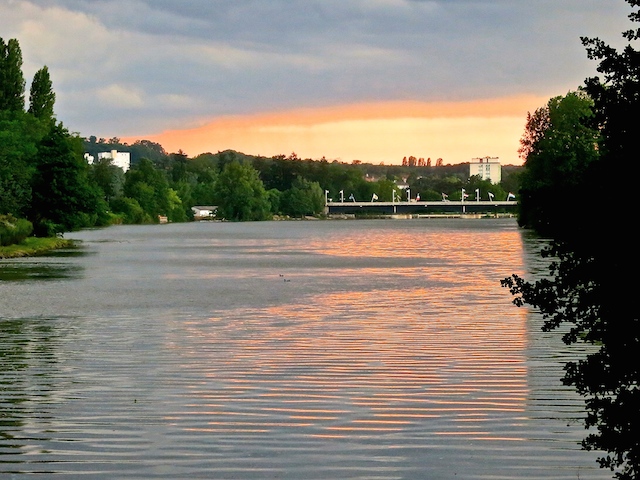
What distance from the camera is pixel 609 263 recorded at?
816cm

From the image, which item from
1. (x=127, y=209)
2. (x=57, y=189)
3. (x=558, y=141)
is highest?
(x=558, y=141)

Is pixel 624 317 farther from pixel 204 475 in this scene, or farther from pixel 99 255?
pixel 99 255

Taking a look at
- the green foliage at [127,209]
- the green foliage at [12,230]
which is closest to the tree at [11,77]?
the green foliage at [12,230]

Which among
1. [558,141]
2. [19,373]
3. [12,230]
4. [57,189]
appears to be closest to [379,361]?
[19,373]

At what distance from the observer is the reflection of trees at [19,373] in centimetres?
1373

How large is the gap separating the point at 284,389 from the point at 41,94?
367 feet

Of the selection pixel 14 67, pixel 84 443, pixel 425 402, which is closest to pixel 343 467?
pixel 84 443

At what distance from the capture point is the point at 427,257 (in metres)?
69.6

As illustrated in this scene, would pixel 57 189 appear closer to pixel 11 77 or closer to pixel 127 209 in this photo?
pixel 11 77

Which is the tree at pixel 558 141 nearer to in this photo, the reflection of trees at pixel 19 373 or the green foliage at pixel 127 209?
the reflection of trees at pixel 19 373

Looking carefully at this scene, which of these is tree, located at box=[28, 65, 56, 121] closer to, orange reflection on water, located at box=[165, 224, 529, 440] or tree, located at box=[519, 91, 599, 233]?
tree, located at box=[519, 91, 599, 233]

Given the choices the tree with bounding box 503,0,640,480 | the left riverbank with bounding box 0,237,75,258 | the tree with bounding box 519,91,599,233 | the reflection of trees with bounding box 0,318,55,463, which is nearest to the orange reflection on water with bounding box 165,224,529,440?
the reflection of trees with bounding box 0,318,55,463

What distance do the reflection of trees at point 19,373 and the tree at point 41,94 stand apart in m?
98.1

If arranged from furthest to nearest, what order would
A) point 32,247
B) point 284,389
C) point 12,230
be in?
point 32,247 < point 12,230 < point 284,389
